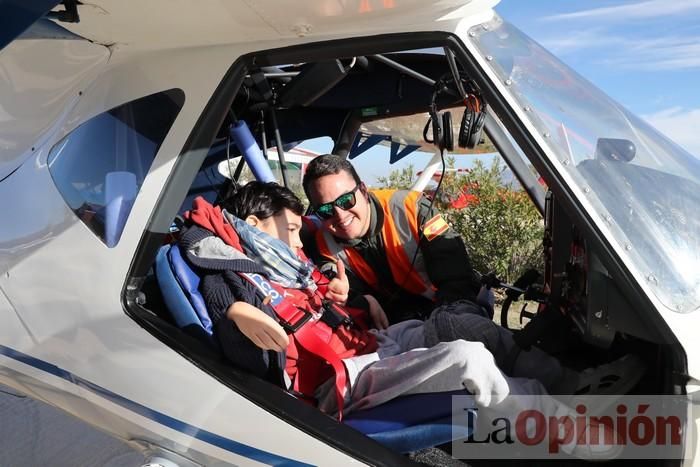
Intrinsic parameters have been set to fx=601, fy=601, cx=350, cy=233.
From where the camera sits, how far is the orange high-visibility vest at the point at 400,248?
9.11ft

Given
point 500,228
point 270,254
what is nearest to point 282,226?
point 270,254

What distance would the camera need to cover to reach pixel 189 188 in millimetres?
1898

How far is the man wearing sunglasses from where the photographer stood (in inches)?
103

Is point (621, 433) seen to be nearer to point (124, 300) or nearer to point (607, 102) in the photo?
point (607, 102)

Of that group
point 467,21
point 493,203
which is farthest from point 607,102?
point 493,203

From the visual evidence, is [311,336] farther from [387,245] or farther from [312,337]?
[387,245]

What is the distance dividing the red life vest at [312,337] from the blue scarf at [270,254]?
36 millimetres

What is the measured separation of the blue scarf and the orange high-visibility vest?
644mm

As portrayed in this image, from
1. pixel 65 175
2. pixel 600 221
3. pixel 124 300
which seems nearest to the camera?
pixel 600 221

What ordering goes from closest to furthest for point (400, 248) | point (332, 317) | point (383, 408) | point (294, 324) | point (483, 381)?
point (483, 381)
point (383, 408)
point (294, 324)
point (332, 317)
point (400, 248)

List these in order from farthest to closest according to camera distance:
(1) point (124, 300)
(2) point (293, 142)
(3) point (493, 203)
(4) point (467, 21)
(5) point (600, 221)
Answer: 1. (3) point (493, 203)
2. (2) point (293, 142)
3. (1) point (124, 300)
4. (4) point (467, 21)
5. (5) point (600, 221)

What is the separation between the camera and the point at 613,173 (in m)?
1.65

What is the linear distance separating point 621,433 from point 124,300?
147 cm

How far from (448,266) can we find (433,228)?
0.19 m
